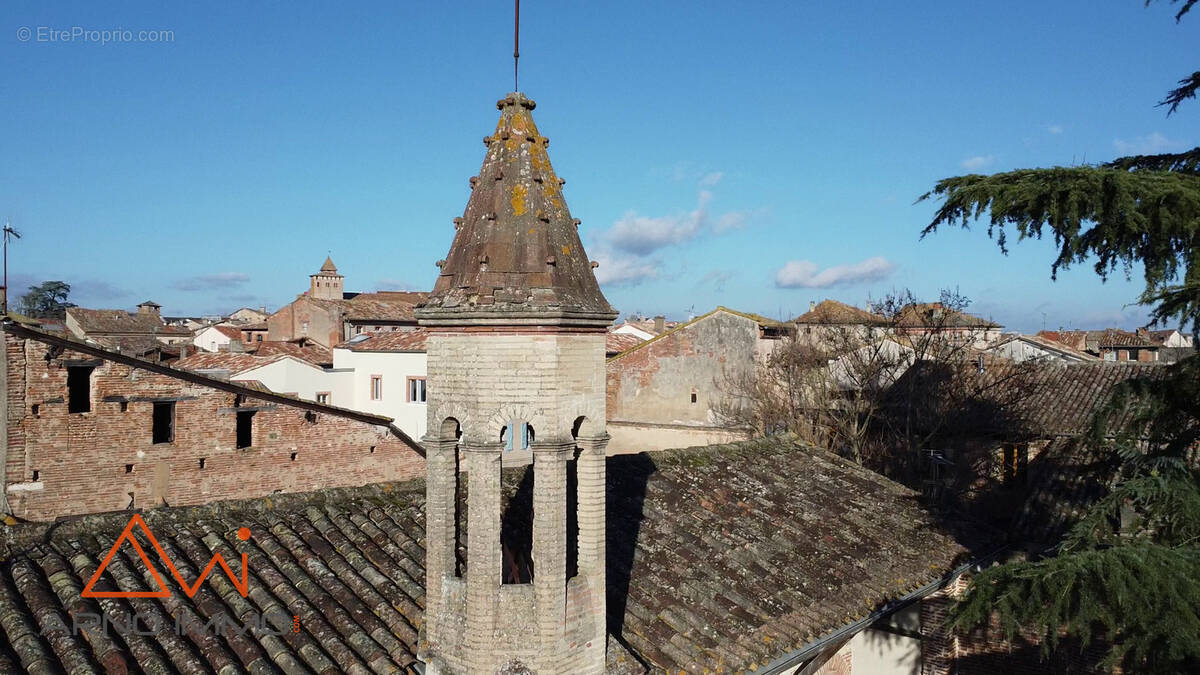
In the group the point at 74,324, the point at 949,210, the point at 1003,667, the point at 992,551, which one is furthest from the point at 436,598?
the point at 74,324

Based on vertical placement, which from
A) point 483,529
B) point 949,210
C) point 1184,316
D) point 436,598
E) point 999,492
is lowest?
point 999,492

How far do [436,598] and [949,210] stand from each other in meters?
5.44

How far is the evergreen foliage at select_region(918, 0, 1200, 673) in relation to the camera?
566 centimetres

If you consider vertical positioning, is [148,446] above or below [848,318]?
below

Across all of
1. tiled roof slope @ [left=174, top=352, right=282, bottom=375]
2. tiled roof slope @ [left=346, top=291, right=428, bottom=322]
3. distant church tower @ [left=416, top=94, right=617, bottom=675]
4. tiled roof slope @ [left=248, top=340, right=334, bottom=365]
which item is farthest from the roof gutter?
tiled roof slope @ [left=346, top=291, right=428, bottom=322]

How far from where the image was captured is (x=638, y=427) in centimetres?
3066

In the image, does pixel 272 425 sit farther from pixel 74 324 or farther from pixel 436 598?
pixel 74 324

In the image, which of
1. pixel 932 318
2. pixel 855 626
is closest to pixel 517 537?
pixel 855 626

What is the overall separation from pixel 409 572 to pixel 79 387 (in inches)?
436

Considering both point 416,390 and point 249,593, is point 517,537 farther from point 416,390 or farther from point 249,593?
point 416,390

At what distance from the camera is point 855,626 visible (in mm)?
9234

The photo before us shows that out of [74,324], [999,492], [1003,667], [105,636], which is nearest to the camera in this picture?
[105,636]

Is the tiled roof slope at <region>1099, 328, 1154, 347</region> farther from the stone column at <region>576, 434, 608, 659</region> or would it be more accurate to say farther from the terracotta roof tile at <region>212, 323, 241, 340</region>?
the terracotta roof tile at <region>212, 323, 241, 340</region>

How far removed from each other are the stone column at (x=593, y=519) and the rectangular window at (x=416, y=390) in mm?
28287
